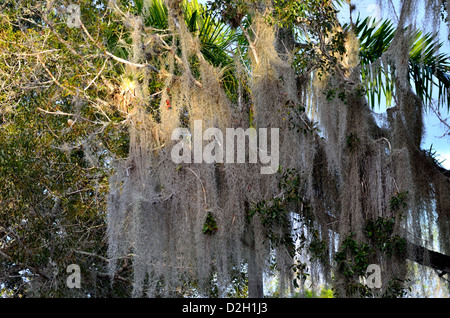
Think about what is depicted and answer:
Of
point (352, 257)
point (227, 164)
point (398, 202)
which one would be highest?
point (227, 164)

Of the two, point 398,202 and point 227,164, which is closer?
point 398,202

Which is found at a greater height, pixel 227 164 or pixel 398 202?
pixel 227 164

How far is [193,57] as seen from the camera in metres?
7.88

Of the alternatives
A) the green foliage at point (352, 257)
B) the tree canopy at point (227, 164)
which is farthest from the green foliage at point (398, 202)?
the green foliage at point (352, 257)

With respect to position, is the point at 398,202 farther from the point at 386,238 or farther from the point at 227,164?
the point at 227,164

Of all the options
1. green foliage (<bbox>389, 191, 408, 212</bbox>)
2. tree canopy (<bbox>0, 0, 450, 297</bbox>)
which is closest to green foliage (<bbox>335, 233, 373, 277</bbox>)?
tree canopy (<bbox>0, 0, 450, 297</bbox>)

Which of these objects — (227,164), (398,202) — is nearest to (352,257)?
(398,202)

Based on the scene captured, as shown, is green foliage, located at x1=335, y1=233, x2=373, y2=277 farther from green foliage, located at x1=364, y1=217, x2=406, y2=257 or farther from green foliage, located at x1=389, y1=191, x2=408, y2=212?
green foliage, located at x1=389, y1=191, x2=408, y2=212

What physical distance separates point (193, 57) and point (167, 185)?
2.09 metres

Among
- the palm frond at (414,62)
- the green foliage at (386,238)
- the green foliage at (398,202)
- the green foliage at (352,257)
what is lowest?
the green foliage at (352,257)

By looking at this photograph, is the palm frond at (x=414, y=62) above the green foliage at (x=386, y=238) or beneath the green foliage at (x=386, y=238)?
above

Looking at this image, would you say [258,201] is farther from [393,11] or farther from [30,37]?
[30,37]

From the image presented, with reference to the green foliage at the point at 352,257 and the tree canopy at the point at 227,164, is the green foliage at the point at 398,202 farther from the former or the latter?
the green foliage at the point at 352,257

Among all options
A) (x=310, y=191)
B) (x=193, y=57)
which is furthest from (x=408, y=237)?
(x=193, y=57)
